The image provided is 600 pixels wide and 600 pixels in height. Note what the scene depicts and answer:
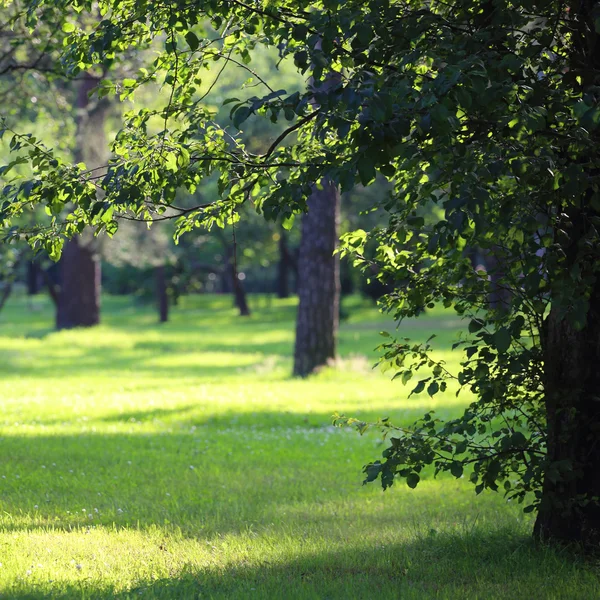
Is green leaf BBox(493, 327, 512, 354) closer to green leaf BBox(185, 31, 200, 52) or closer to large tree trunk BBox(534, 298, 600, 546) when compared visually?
large tree trunk BBox(534, 298, 600, 546)

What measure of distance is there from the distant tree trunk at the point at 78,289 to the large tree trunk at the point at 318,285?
12.8 metres

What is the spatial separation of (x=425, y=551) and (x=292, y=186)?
2616 millimetres

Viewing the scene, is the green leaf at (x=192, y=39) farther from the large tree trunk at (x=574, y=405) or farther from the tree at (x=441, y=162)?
the large tree trunk at (x=574, y=405)

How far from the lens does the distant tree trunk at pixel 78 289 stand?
91.8 ft

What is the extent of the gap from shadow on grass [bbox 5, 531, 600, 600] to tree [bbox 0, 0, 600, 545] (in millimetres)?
349

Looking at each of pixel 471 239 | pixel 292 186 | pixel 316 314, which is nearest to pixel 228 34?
pixel 292 186

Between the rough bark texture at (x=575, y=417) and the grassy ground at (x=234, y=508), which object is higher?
the rough bark texture at (x=575, y=417)

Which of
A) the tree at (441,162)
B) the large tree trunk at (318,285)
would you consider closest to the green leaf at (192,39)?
the tree at (441,162)

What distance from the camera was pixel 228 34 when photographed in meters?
5.26

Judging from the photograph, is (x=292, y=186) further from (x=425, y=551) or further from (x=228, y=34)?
(x=425, y=551)

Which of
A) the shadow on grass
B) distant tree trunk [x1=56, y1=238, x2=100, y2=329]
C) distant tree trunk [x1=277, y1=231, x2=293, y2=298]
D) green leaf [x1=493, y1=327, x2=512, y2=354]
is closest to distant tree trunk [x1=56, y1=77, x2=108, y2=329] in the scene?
distant tree trunk [x1=56, y1=238, x2=100, y2=329]

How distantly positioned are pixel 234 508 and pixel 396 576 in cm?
221

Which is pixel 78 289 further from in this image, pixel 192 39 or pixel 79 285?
pixel 192 39

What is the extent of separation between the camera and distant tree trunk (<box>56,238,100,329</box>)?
91.8ft
